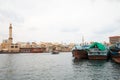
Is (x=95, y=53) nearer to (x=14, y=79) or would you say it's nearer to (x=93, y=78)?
(x=93, y=78)

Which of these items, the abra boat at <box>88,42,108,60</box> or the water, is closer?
the water

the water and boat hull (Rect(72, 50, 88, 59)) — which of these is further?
boat hull (Rect(72, 50, 88, 59))

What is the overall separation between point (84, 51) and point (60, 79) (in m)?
42.6

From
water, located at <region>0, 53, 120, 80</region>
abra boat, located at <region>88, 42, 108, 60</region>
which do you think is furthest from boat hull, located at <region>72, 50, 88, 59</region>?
water, located at <region>0, 53, 120, 80</region>

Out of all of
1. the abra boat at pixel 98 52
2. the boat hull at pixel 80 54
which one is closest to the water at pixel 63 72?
the abra boat at pixel 98 52

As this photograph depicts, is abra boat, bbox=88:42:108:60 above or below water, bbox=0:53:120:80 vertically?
above

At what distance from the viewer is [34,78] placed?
1203 inches

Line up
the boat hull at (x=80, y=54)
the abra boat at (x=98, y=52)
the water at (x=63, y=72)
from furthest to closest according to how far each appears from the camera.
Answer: the boat hull at (x=80, y=54) → the abra boat at (x=98, y=52) → the water at (x=63, y=72)

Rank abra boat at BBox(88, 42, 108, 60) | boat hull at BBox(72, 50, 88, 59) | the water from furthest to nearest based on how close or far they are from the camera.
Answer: boat hull at BBox(72, 50, 88, 59)
abra boat at BBox(88, 42, 108, 60)
the water

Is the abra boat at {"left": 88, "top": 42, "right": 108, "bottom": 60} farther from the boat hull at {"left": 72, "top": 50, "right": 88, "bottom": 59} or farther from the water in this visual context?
the water

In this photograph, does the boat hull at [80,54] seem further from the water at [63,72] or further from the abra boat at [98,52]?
the water at [63,72]

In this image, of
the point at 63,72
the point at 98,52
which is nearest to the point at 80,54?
the point at 98,52

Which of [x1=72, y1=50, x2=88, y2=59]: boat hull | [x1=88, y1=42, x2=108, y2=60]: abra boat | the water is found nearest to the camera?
the water

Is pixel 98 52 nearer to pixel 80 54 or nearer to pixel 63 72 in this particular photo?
pixel 80 54
